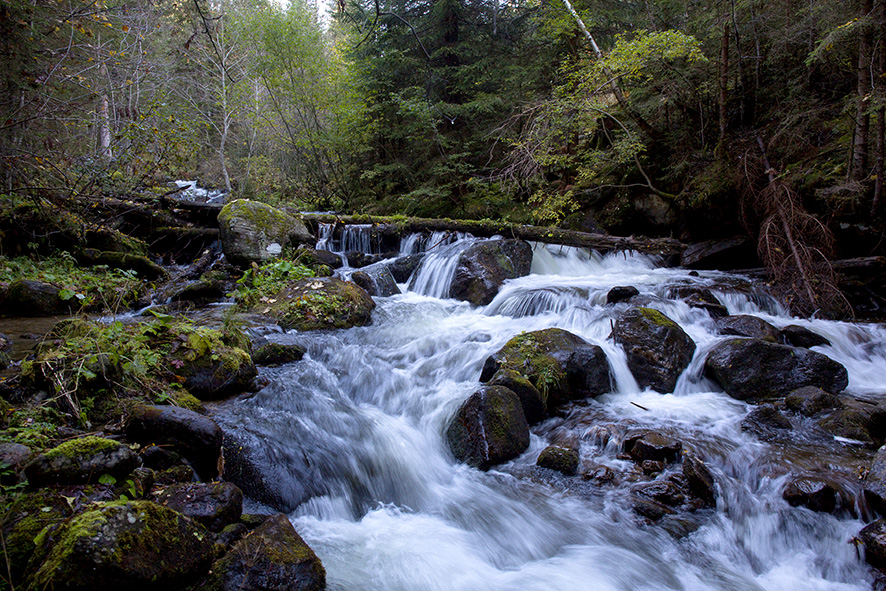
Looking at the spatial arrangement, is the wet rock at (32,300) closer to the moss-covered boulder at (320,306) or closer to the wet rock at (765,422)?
the moss-covered boulder at (320,306)

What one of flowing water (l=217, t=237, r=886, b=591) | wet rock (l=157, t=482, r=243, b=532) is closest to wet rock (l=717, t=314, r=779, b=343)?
flowing water (l=217, t=237, r=886, b=591)

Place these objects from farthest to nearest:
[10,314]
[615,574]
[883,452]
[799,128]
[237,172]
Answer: [237,172], [799,128], [10,314], [883,452], [615,574]

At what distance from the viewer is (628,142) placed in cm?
1084

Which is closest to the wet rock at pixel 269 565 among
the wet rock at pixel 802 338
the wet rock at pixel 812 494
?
the wet rock at pixel 812 494

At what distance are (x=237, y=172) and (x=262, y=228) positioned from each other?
18.5 metres

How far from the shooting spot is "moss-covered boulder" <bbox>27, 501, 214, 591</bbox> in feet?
7.08

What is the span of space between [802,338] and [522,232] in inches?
252

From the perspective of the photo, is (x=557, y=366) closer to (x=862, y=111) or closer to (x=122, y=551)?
(x=122, y=551)

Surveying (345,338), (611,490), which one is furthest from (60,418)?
(611,490)

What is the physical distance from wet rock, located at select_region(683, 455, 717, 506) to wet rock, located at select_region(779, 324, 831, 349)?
3.67 meters

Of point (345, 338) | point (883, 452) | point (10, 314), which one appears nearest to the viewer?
point (883, 452)

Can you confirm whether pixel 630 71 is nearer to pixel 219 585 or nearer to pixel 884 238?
pixel 884 238

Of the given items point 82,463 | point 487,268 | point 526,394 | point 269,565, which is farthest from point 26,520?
point 487,268

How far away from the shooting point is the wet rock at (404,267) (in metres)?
11.2
